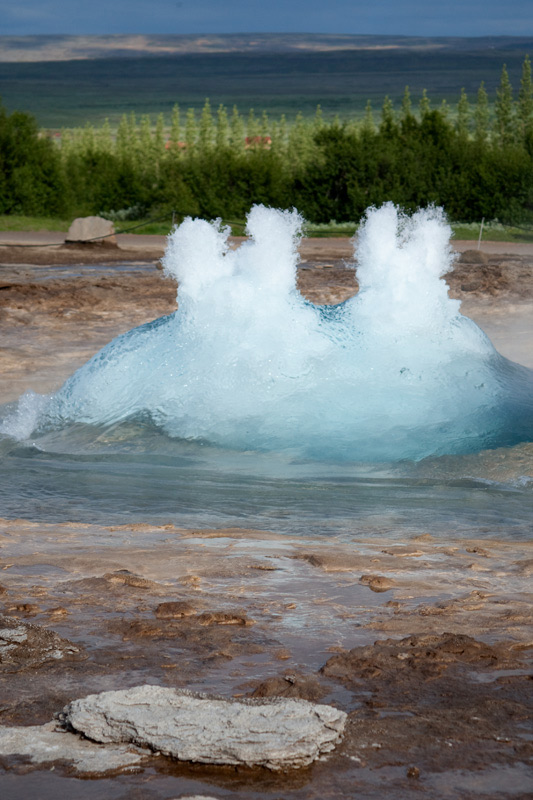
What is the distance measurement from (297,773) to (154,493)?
3865 millimetres

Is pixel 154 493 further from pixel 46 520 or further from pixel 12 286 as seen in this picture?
pixel 12 286

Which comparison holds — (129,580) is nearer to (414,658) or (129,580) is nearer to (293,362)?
(414,658)

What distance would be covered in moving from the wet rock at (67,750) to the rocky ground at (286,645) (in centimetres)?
1

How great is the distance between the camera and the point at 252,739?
289 centimetres

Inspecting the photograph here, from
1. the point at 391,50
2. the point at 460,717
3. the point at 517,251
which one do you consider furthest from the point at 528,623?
the point at 391,50

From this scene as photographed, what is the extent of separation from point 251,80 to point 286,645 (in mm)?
119410

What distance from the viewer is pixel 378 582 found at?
14.9 ft

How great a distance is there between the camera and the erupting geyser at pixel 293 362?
7.89 meters

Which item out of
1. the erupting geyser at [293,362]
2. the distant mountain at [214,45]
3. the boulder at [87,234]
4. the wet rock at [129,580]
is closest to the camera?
the wet rock at [129,580]

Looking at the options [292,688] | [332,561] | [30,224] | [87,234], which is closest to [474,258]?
[87,234]

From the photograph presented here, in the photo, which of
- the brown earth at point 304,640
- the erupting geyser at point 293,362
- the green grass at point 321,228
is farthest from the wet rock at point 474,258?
the brown earth at point 304,640

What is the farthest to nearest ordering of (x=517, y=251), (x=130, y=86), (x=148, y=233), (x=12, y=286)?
(x=130, y=86), (x=148, y=233), (x=517, y=251), (x=12, y=286)

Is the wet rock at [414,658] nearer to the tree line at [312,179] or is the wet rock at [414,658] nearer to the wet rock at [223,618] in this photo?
the wet rock at [223,618]

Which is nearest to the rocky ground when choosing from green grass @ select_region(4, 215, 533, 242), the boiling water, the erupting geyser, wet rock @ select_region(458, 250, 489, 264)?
the boiling water
